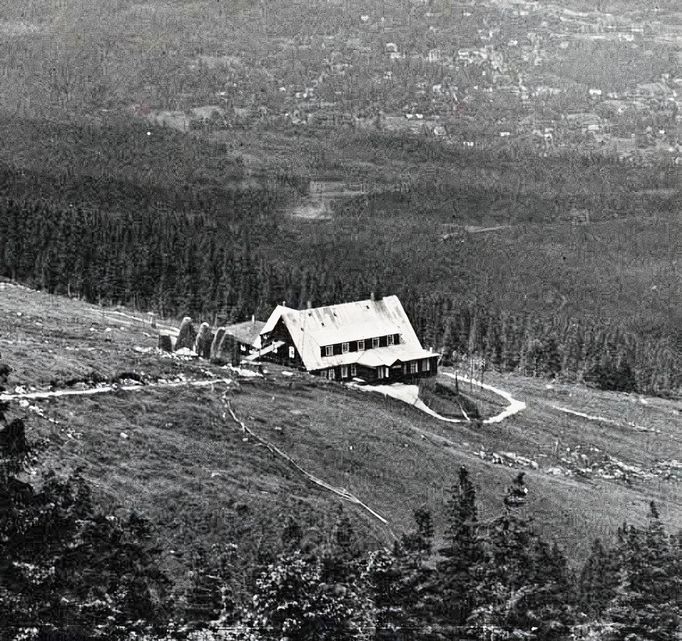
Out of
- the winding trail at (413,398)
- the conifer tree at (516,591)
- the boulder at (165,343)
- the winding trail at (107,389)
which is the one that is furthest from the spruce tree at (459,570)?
the boulder at (165,343)

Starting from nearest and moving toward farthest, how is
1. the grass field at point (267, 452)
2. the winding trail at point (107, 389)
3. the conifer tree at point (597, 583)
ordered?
1. the conifer tree at point (597, 583)
2. the grass field at point (267, 452)
3. the winding trail at point (107, 389)

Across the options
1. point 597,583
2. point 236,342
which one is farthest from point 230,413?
point 597,583

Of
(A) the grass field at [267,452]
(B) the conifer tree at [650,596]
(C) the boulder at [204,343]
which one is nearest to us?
(B) the conifer tree at [650,596]

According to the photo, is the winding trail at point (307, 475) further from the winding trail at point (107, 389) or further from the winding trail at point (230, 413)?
the winding trail at point (107, 389)

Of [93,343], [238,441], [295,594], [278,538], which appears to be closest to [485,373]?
[93,343]

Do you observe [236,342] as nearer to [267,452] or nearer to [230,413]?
[230,413]

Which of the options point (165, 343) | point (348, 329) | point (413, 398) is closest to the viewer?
point (165, 343)
